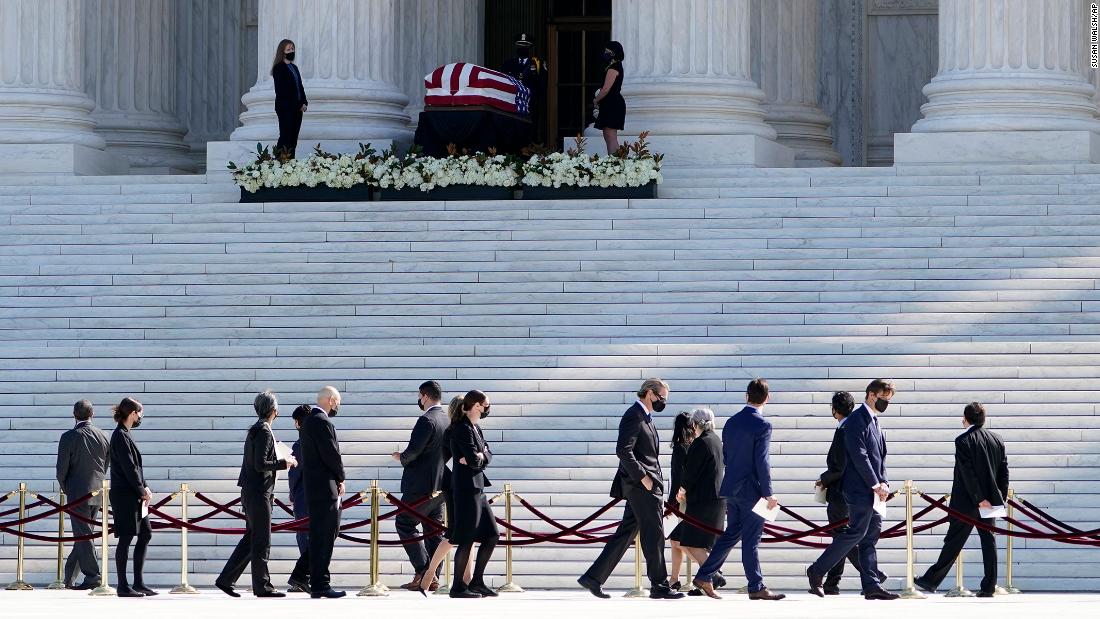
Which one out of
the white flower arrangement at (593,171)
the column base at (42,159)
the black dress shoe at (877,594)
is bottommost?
the black dress shoe at (877,594)

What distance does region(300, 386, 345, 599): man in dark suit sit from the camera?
1552cm

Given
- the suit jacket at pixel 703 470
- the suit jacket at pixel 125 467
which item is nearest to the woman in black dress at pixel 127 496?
the suit jacket at pixel 125 467

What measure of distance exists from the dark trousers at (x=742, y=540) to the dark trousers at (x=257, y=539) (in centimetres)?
311

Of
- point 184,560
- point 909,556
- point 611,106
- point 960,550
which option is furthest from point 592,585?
point 611,106

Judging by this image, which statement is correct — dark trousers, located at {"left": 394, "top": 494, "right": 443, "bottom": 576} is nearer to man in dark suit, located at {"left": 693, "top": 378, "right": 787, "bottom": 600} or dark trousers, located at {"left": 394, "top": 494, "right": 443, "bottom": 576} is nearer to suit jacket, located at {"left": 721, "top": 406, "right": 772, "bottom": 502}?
man in dark suit, located at {"left": 693, "top": 378, "right": 787, "bottom": 600}

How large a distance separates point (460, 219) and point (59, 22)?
24.7 feet

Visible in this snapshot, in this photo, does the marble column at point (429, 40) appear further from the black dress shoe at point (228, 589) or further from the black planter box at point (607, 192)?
the black dress shoe at point (228, 589)

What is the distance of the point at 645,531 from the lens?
15477mm

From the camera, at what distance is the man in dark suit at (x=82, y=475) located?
54.6 ft

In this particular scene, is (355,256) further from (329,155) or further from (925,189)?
(925,189)

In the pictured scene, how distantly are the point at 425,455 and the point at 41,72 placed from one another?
14792mm

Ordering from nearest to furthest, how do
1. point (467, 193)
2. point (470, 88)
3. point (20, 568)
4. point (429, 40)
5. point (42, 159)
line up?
point (20, 568), point (467, 193), point (470, 88), point (42, 159), point (429, 40)

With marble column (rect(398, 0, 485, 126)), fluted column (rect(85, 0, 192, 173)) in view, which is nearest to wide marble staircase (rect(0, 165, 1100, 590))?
fluted column (rect(85, 0, 192, 173))

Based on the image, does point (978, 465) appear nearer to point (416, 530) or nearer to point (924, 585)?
point (924, 585)
